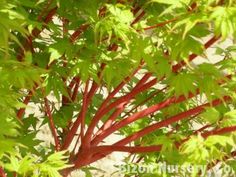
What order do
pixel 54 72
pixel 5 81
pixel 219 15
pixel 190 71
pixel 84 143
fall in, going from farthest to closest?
pixel 84 143, pixel 54 72, pixel 190 71, pixel 5 81, pixel 219 15

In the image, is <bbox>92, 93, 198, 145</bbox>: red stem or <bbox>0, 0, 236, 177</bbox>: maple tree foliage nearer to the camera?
<bbox>0, 0, 236, 177</bbox>: maple tree foliage

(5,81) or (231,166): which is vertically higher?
(5,81)

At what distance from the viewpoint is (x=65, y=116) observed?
4.98 ft

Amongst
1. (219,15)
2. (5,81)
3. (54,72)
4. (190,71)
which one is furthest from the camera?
(54,72)

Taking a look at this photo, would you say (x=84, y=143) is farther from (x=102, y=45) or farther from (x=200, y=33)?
(x=200, y=33)

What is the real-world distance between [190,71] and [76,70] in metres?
0.31

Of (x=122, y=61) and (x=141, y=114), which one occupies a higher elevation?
(x=122, y=61)

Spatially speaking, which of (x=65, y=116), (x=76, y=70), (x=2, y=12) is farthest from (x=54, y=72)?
(x=2, y=12)

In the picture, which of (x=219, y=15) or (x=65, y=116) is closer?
(x=219, y=15)

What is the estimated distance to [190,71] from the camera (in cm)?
114

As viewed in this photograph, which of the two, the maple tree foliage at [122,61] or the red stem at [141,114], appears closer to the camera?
the maple tree foliage at [122,61]

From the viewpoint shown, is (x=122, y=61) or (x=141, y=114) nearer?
(x=122, y=61)

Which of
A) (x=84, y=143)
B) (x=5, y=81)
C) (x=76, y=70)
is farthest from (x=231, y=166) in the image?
(x=5, y=81)

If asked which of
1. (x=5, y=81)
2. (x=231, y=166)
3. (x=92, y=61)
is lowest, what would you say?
(x=231, y=166)
